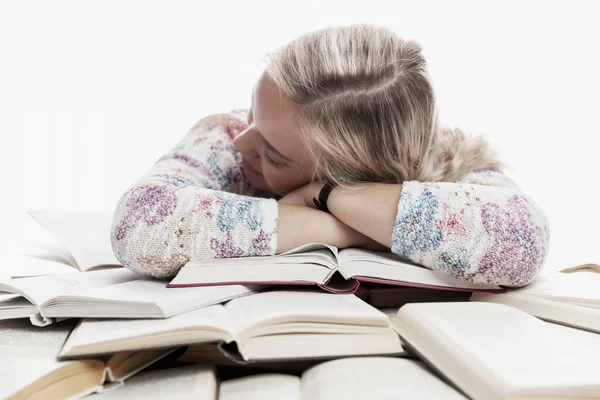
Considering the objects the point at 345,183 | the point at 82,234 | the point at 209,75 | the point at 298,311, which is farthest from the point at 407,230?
the point at 209,75

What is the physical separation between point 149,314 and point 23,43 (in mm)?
1693

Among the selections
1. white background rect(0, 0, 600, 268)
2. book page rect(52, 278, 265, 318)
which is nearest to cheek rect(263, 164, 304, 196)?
book page rect(52, 278, 265, 318)

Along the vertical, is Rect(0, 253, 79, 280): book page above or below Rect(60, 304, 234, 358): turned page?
below

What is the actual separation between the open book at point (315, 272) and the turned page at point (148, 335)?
0.18 metres

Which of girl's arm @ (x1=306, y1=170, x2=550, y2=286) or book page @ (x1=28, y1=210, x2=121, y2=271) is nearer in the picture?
girl's arm @ (x1=306, y1=170, x2=550, y2=286)

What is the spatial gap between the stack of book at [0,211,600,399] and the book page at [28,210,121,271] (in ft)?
1.01

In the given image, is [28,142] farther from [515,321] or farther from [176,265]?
[515,321]

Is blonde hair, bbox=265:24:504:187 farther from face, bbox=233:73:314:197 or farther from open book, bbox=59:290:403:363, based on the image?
open book, bbox=59:290:403:363

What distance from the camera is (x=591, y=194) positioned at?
1959mm

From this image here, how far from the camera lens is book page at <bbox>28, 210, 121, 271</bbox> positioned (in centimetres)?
115

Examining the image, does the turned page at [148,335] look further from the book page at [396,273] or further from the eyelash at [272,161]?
the eyelash at [272,161]

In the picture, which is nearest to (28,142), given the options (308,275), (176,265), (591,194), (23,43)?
(23,43)

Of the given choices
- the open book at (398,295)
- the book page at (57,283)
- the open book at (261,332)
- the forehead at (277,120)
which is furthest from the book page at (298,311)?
the forehead at (277,120)

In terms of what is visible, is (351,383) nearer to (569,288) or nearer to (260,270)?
(260,270)
